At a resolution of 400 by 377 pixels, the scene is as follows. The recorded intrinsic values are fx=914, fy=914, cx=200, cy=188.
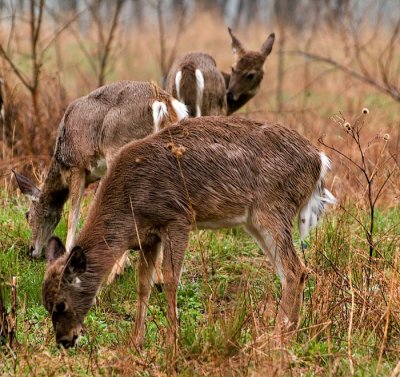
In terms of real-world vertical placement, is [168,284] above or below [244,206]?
below

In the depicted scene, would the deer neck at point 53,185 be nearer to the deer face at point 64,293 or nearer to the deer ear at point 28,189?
the deer ear at point 28,189

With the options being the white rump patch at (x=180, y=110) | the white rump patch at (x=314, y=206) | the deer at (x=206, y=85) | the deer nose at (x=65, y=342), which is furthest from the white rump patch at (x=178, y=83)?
the deer nose at (x=65, y=342)

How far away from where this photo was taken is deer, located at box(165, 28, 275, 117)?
8.87m

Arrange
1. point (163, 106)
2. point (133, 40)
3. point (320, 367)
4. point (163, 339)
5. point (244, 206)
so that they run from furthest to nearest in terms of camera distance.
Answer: point (133, 40) → point (163, 106) → point (244, 206) → point (163, 339) → point (320, 367)

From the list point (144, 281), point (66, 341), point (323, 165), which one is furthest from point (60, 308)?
point (323, 165)

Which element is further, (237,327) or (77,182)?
(77,182)

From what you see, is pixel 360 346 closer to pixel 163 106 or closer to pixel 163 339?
pixel 163 339

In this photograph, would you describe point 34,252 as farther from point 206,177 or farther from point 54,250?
point 206,177

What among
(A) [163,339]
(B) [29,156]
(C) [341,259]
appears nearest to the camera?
(A) [163,339]

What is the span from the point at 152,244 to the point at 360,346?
1446 mm

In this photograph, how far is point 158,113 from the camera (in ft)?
23.3

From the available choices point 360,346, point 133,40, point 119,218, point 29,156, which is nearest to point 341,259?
point 360,346

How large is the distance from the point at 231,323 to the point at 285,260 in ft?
2.89

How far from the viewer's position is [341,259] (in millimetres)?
6543
